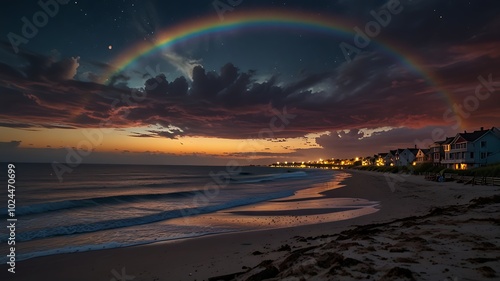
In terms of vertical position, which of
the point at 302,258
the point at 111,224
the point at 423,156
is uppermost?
the point at 423,156

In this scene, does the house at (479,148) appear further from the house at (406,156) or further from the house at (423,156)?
the house at (406,156)

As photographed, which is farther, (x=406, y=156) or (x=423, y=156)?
(x=406, y=156)

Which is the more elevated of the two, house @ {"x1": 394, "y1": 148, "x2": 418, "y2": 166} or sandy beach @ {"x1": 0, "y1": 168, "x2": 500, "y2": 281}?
house @ {"x1": 394, "y1": 148, "x2": 418, "y2": 166}

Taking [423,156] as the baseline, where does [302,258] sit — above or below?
below

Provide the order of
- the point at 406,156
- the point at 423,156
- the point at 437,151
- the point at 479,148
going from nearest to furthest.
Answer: the point at 479,148 → the point at 437,151 → the point at 423,156 → the point at 406,156

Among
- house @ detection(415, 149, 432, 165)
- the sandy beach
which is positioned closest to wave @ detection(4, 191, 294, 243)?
the sandy beach

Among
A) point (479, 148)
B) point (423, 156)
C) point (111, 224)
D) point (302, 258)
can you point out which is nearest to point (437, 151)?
point (423, 156)

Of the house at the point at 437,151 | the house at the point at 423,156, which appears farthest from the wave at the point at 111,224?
the house at the point at 423,156

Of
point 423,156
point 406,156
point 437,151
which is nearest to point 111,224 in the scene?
point 437,151

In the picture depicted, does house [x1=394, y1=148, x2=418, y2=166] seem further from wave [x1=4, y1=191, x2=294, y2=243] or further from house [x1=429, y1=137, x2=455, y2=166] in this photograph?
wave [x1=4, y1=191, x2=294, y2=243]

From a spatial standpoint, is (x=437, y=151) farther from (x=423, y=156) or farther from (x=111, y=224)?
(x=111, y=224)

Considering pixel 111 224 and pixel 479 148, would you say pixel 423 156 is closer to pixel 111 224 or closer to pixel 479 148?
pixel 479 148

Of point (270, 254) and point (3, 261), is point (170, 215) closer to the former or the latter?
point (3, 261)

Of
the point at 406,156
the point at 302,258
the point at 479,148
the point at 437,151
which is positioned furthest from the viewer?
the point at 406,156
